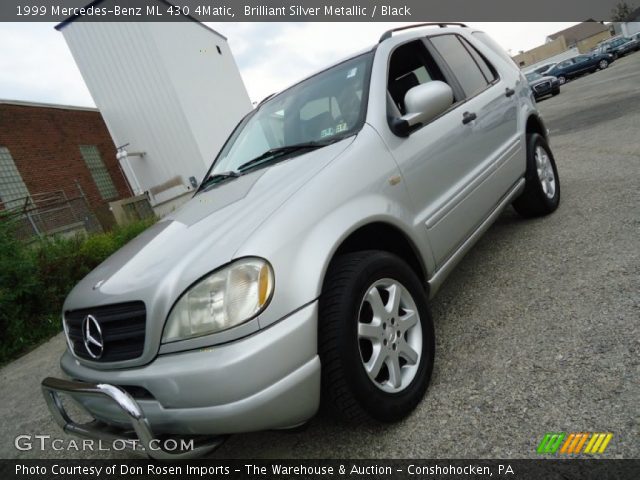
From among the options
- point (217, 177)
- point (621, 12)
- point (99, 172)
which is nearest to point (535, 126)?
point (217, 177)

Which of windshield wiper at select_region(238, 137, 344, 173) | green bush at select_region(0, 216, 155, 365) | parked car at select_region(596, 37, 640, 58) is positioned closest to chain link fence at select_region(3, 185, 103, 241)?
green bush at select_region(0, 216, 155, 365)

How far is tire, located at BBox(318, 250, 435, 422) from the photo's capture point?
1545 mm

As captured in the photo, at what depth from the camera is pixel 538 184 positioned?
3.49 metres

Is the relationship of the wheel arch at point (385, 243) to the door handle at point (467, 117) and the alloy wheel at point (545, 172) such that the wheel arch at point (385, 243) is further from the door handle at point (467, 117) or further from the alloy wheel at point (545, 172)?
the alloy wheel at point (545, 172)

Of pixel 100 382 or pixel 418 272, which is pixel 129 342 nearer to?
pixel 100 382

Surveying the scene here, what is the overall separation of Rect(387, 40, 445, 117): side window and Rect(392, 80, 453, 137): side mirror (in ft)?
0.49

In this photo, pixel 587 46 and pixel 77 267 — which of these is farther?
pixel 587 46

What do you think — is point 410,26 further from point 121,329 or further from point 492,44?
point 121,329

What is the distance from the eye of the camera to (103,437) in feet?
5.14

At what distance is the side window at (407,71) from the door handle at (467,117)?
322mm

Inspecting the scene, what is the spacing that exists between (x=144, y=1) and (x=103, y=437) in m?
15.6

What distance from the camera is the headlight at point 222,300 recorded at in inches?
56.6

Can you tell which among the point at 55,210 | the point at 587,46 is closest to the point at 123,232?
the point at 55,210

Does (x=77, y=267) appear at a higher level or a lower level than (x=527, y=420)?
higher
